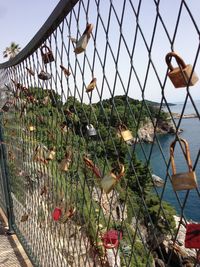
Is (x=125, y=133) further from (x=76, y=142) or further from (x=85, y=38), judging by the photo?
(x=76, y=142)

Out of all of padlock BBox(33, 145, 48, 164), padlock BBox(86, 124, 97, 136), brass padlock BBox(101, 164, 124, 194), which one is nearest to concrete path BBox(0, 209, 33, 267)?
padlock BBox(33, 145, 48, 164)

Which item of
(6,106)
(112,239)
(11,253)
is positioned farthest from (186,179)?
(11,253)

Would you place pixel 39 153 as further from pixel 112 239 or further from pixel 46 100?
pixel 112 239

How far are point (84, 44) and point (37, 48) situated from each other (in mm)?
858

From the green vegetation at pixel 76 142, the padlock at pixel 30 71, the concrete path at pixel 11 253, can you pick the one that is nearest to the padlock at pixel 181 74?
the green vegetation at pixel 76 142

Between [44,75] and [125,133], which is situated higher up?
[44,75]

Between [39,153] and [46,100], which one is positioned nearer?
[46,100]

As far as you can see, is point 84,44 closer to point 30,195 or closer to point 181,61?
point 181,61

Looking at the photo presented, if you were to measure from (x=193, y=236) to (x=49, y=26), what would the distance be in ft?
3.85

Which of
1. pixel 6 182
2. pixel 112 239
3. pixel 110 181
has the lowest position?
pixel 112 239

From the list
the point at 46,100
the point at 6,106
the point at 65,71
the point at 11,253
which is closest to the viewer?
the point at 65,71

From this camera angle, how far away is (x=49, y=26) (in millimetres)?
1634

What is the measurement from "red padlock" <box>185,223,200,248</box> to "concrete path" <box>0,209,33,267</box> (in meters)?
2.52

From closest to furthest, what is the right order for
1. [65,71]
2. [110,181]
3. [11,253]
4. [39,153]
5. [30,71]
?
[110,181], [65,71], [30,71], [39,153], [11,253]
